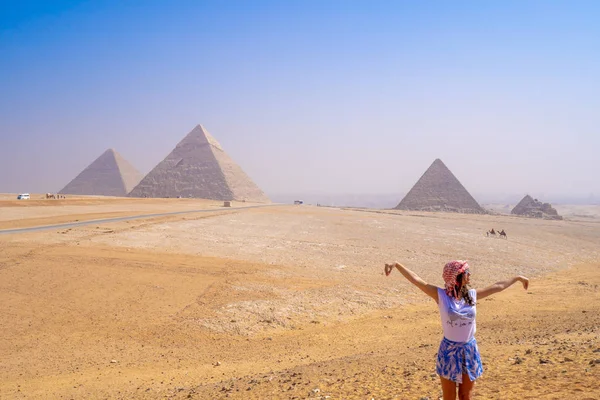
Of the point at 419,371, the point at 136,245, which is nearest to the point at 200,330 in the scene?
the point at 419,371

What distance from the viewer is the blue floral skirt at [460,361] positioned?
12.5 feet

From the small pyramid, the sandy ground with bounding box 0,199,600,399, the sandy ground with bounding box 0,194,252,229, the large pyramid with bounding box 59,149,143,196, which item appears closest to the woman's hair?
the sandy ground with bounding box 0,199,600,399

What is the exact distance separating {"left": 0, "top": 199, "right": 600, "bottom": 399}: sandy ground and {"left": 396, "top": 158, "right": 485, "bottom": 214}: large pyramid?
6285 cm

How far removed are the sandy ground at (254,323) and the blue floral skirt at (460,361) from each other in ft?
4.62

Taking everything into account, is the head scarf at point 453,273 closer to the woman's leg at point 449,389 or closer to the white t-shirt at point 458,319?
the white t-shirt at point 458,319

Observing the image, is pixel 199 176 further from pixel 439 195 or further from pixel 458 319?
pixel 458 319

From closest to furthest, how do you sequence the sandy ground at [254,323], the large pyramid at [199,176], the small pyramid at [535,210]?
1. the sandy ground at [254,323]
2. the small pyramid at [535,210]
3. the large pyramid at [199,176]

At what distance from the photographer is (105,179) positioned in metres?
119

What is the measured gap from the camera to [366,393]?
534cm

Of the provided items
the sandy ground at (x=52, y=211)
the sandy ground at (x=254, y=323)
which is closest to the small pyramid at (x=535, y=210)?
the sandy ground at (x=254, y=323)

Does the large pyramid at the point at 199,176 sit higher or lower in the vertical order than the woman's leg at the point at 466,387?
higher

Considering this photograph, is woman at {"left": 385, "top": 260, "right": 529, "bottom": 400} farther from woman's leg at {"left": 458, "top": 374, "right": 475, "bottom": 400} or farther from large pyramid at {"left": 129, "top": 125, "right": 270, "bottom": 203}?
large pyramid at {"left": 129, "top": 125, "right": 270, "bottom": 203}

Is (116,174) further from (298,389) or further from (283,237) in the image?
(298,389)

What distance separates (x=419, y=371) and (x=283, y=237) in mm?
17581
